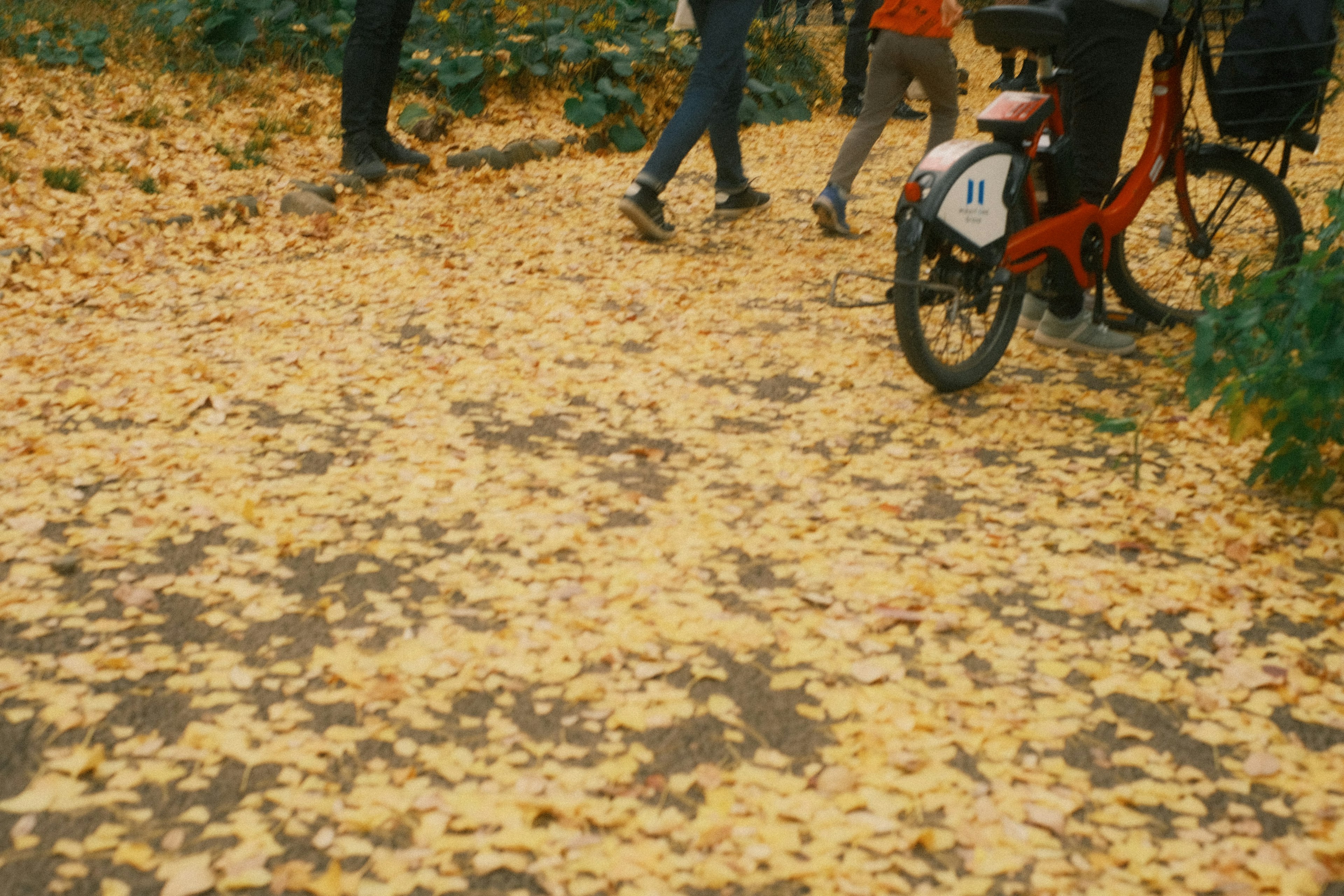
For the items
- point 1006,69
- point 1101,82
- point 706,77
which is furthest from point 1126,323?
point 706,77

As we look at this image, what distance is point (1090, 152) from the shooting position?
4.10m

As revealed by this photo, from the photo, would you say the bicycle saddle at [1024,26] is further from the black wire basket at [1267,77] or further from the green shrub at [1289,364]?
the green shrub at [1289,364]

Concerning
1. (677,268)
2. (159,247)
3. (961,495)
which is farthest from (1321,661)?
(159,247)

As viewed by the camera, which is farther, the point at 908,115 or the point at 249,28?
the point at 908,115

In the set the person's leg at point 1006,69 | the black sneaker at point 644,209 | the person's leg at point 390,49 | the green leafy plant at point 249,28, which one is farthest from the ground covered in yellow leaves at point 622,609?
the green leafy plant at point 249,28

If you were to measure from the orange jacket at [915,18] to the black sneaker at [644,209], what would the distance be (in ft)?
4.36

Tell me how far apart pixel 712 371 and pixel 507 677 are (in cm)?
206

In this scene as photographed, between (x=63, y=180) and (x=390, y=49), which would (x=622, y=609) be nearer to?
(x=63, y=180)

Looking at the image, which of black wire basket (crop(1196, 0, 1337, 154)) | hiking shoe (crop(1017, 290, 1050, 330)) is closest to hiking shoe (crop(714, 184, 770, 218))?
hiking shoe (crop(1017, 290, 1050, 330))

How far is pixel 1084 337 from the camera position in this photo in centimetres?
434

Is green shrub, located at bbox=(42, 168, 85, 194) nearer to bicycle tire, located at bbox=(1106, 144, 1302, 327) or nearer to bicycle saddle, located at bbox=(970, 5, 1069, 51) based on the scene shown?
bicycle saddle, located at bbox=(970, 5, 1069, 51)

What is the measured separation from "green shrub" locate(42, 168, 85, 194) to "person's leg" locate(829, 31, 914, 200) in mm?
3931

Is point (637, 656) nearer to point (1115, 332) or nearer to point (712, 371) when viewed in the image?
point (712, 371)

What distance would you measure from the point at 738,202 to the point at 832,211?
0.67 metres
